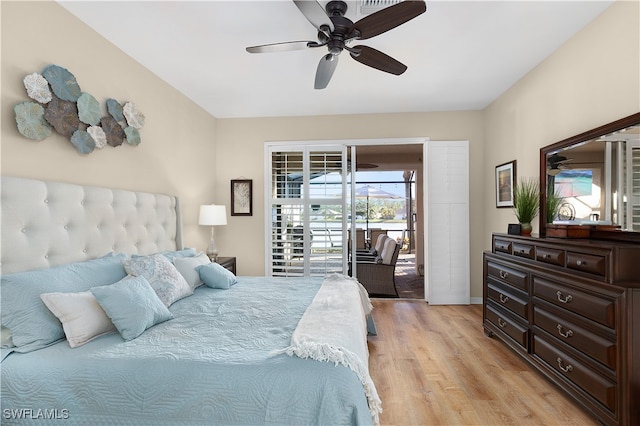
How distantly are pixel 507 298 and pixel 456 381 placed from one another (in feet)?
3.08

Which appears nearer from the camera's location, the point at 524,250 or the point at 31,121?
the point at 31,121

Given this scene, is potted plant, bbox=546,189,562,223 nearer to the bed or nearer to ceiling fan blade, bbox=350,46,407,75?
ceiling fan blade, bbox=350,46,407,75

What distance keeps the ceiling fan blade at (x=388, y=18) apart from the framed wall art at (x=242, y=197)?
3.15m

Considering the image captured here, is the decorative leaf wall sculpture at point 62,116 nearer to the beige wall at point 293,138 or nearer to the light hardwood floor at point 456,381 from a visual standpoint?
the beige wall at point 293,138

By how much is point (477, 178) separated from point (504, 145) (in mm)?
686

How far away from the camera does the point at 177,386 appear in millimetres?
1334

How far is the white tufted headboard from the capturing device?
5.98 ft

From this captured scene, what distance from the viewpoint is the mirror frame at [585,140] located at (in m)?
2.11

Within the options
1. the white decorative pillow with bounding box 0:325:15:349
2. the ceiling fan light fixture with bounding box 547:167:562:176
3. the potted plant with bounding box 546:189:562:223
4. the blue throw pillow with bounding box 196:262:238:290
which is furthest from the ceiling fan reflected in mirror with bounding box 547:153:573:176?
the white decorative pillow with bounding box 0:325:15:349

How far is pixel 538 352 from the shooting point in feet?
8.17

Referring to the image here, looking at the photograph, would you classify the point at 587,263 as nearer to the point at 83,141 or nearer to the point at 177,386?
the point at 177,386

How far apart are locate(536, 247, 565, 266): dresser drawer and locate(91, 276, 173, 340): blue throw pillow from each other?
260 cm

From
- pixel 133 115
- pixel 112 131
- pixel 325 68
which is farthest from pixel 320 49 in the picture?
pixel 112 131

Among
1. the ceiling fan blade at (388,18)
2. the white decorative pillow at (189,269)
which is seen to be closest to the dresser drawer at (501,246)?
the ceiling fan blade at (388,18)
